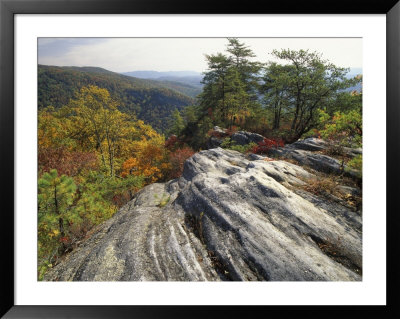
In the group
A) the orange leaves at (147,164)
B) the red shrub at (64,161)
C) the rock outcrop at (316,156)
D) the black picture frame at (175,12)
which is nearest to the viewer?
the black picture frame at (175,12)

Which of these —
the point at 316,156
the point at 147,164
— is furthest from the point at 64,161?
the point at 316,156

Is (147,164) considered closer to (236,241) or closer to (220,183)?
(220,183)

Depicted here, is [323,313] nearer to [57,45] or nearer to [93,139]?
[57,45]

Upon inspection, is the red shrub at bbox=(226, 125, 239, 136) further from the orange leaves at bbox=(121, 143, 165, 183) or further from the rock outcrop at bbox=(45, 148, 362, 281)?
the rock outcrop at bbox=(45, 148, 362, 281)

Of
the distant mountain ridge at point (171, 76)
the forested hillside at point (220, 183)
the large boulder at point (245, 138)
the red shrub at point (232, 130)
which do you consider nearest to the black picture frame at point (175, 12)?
the forested hillside at point (220, 183)

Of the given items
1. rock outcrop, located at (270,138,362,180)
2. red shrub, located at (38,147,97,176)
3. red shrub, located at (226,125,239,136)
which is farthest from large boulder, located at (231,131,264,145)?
red shrub, located at (38,147,97,176)

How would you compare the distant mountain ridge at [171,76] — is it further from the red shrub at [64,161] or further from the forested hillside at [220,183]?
the red shrub at [64,161]
